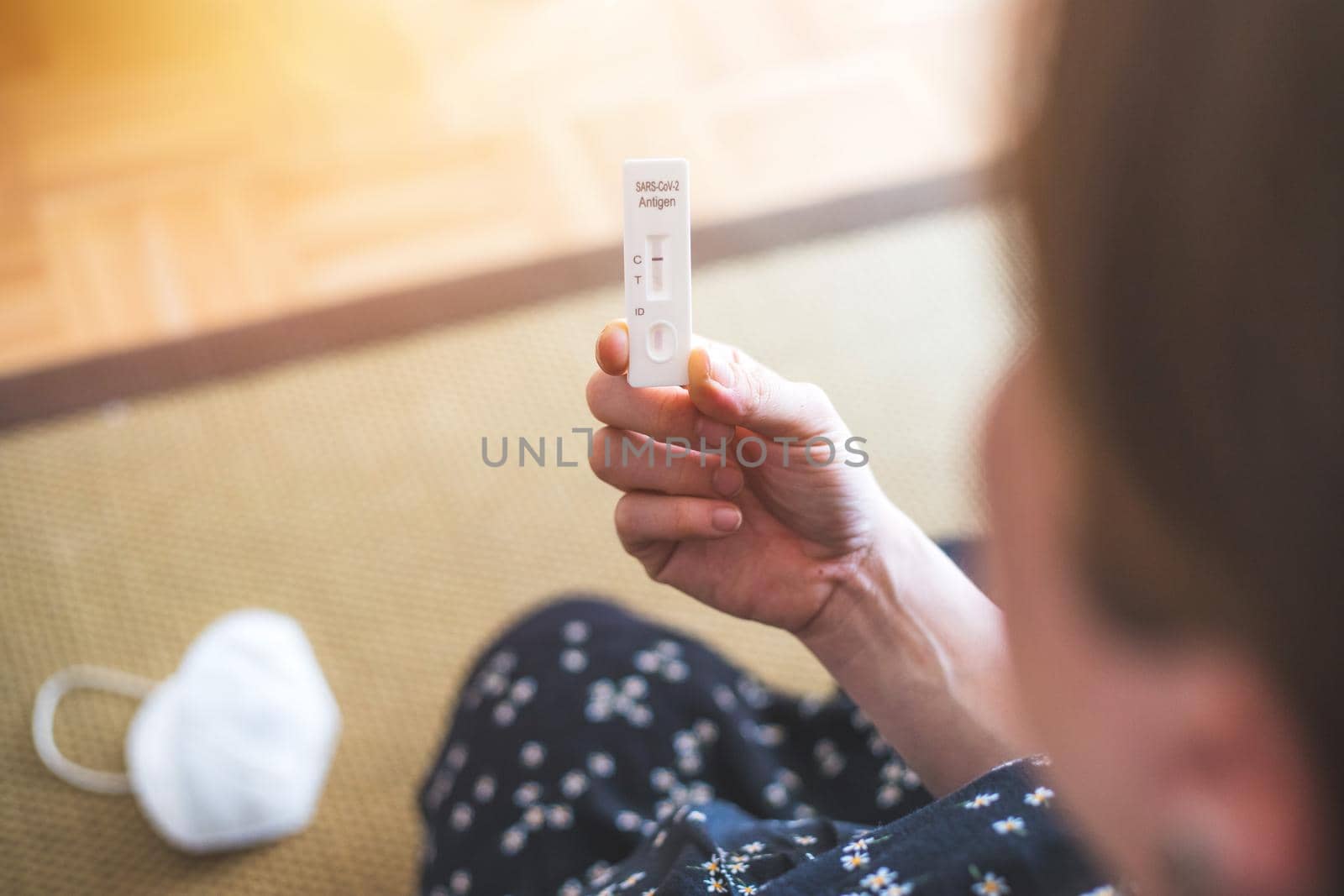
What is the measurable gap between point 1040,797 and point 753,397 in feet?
0.76

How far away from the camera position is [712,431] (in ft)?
1.84

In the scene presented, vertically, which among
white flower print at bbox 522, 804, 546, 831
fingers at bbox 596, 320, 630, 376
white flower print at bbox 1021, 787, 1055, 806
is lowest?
white flower print at bbox 522, 804, 546, 831

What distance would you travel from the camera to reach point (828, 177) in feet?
4.53

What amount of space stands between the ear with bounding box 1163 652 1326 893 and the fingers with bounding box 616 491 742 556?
1.04 ft

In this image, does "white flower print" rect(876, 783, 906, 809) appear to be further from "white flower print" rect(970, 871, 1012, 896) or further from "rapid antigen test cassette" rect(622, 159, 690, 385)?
"rapid antigen test cassette" rect(622, 159, 690, 385)

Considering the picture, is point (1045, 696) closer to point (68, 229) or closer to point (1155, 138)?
point (1155, 138)

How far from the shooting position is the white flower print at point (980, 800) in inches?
18.9

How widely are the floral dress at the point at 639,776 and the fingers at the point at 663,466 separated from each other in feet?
0.58

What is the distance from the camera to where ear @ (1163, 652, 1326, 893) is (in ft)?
0.82

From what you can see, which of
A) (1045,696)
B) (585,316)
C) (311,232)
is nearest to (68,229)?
(311,232)

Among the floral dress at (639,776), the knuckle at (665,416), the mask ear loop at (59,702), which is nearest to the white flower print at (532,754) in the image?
the floral dress at (639,776)

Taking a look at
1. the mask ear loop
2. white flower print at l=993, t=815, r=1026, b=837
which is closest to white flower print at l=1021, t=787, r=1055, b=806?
white flower print at l=993, t=815, r=1026, b=837

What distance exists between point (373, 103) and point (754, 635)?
954 millimetres

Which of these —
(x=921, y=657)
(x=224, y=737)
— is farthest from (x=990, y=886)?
(x=224, y=737)
